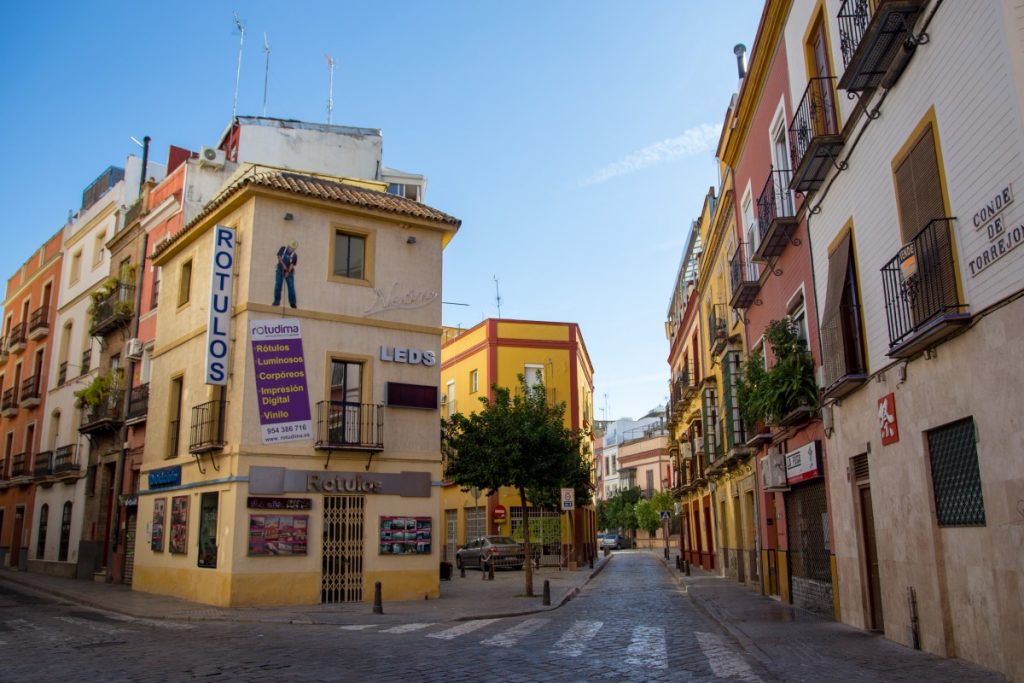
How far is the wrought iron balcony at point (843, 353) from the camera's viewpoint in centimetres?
1141

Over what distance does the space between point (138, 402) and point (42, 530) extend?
9931mm

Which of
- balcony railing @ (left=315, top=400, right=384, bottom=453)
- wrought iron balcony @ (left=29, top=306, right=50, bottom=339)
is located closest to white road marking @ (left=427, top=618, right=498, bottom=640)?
balcony railing @ (left=315, top=400, right=384, bottom=453)

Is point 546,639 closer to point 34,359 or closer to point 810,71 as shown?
point 810,71

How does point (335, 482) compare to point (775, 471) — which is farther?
point (335, 482)

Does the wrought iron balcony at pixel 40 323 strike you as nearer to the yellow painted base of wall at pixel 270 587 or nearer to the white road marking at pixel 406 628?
the yellow painted base of wall at pixel 270 587

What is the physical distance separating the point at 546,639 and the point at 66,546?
2213cm

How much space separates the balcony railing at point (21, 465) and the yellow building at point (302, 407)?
46.0 ft

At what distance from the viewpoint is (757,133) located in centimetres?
1777

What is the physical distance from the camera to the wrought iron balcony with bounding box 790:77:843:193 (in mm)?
11953

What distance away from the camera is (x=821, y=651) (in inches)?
396

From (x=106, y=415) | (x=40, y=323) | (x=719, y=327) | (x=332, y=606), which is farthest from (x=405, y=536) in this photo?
(x=40, y=323)

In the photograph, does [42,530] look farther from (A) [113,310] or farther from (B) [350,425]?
(B) [350,425]

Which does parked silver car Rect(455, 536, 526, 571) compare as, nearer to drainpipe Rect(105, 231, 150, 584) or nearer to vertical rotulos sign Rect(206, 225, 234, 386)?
drainpipe Rect(105, 231, 150, 584)

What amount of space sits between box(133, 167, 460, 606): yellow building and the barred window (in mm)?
11766
